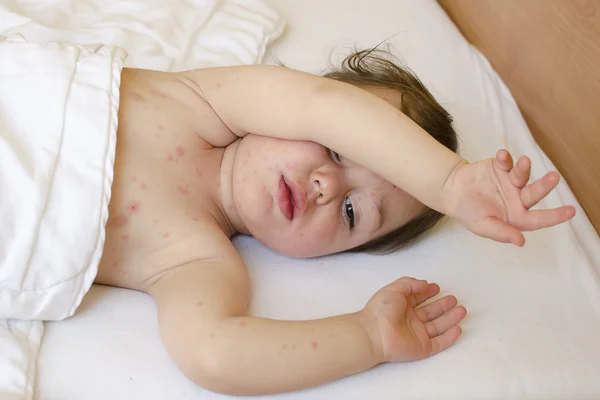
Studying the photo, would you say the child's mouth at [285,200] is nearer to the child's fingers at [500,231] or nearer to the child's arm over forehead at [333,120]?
the child's arm over forehead at [333,120]

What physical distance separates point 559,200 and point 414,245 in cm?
27

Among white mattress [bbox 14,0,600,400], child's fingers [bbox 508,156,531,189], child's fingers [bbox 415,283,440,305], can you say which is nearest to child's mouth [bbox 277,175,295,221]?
white mattress [bbox 14,0,600,400]

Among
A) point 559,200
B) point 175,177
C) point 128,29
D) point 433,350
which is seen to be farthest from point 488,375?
point 128,29

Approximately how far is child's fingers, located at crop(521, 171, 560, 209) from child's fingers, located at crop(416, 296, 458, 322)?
0.22 m

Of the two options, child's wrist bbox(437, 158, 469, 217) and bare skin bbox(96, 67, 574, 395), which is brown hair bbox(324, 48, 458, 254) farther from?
child's wrist bbox(437, 158, 469, 217)

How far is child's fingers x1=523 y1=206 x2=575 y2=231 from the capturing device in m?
0.73

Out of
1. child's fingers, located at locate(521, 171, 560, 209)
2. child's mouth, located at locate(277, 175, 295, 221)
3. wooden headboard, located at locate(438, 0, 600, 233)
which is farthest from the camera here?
wooden headboard, located at locate(438, 0, 600, 233)

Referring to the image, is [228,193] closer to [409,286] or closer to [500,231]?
[409,286]

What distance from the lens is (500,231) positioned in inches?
30.1

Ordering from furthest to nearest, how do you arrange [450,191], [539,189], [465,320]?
[465,320], [450,191], [539,189]

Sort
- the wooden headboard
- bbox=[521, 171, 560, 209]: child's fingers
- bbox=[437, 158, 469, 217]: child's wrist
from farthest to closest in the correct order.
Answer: the wooden headboard < bbox=[437, 158, 469, 217]: child's wrist < bbox=[521, 171, 560, 209]: child's fingers

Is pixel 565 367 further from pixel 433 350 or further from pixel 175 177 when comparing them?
pixel 175 177

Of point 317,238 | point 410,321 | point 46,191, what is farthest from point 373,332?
point 46,191

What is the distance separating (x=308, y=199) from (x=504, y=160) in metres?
0.30
